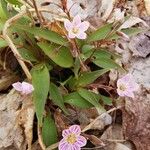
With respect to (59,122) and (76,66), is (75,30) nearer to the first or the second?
(76,66)

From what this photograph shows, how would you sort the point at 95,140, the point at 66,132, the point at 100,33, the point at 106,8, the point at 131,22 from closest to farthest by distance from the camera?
1. the point at 66,132
2. the point at 95,140
3. the point at 100,33
4. the point at 131,22
5. the point at 106,8

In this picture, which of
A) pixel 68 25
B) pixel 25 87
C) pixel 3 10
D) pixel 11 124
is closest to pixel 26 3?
pixel 3 10

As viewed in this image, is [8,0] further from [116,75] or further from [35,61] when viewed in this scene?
[116,75]

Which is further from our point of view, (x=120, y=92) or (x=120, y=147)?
(x=120, y=147)

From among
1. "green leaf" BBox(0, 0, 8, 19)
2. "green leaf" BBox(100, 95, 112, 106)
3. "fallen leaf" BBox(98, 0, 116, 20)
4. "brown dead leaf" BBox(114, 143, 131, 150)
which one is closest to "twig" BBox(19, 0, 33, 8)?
"green leaf" BBox(0, 0, 8, 19)

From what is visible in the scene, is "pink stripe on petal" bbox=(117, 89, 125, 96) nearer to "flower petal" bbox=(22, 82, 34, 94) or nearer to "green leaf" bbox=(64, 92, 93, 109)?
"green leaf" bbox=(64, 92, 93, 109)

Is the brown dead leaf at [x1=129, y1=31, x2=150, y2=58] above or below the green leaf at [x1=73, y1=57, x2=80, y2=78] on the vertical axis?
below
